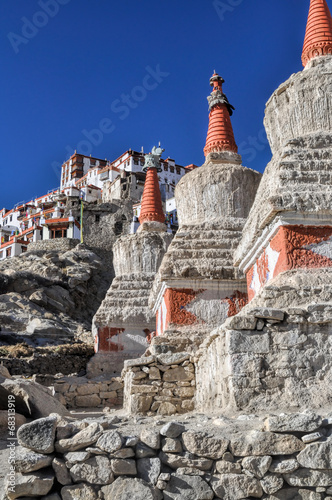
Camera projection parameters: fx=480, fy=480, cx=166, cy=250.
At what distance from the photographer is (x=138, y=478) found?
3971 millimetres

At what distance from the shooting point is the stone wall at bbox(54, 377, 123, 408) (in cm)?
1160

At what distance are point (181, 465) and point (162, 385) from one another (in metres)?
3.87

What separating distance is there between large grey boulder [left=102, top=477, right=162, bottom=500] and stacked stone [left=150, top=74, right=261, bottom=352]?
5.51m

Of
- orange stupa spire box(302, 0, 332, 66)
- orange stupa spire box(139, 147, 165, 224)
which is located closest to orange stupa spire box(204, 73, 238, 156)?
orange stupa spire box(302, 0, 332, 66)

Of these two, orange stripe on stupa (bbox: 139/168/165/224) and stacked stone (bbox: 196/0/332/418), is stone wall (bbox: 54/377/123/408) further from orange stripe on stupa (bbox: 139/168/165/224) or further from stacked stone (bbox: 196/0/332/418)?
orange stripe on stupa (bbox: 139/168/165/224)

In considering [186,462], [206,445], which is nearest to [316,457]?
[206,445]

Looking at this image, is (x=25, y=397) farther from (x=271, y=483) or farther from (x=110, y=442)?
(x=271, y=483)

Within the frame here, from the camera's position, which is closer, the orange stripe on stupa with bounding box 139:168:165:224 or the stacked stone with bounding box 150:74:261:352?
the stacked stone with bounding box 150:74:261:352

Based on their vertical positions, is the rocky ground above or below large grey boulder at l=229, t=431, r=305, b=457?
above

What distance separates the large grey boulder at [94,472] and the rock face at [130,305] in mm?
10747

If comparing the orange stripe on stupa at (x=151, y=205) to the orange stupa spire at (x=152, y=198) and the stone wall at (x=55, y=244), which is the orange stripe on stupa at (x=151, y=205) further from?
the stone wall at (x=55, y=244)

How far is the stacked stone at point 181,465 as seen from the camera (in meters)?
3.94

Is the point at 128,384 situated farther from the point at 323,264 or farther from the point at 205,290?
the point at 323,264

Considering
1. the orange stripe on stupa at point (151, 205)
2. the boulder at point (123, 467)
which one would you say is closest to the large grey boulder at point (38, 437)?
the boulder at point (123, 467)
